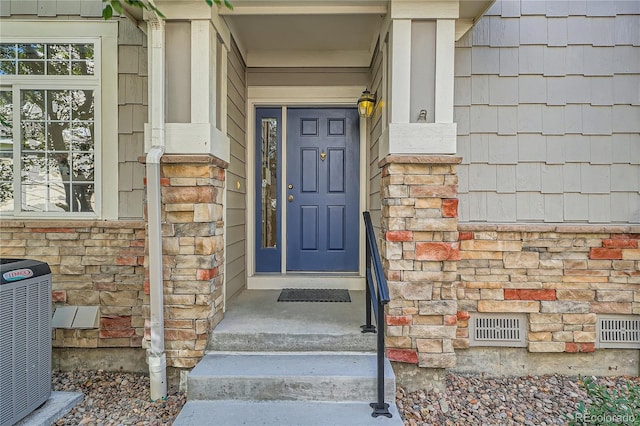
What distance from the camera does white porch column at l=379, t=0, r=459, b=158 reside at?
2.34 metres

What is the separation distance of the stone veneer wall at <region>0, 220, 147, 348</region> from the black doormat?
1204mm

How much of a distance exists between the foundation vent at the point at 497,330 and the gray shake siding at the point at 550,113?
0.77m

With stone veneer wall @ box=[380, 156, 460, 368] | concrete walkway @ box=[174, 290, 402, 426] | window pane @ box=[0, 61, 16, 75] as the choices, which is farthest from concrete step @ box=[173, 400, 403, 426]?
window pane @ box=[0, 61, 16, 75]

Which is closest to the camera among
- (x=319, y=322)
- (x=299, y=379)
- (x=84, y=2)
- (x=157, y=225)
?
(x=299, y=379)

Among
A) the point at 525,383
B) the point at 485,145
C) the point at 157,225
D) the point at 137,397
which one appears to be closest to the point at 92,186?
the point at 157,225

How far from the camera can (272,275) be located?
3.60 m

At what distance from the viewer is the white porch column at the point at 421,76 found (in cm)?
234

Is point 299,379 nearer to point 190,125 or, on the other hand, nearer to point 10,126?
point 190,125

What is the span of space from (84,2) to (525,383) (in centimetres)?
448

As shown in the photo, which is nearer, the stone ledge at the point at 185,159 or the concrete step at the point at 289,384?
the concrete step at the point at 289,384

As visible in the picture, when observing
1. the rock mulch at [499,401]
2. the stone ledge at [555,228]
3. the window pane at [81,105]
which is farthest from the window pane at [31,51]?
the rock mulch at [499,401]

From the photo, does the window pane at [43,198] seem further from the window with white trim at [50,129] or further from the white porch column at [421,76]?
the white porch column at [421,76]

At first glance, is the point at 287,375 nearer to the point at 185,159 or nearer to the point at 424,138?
the point at 185,159
